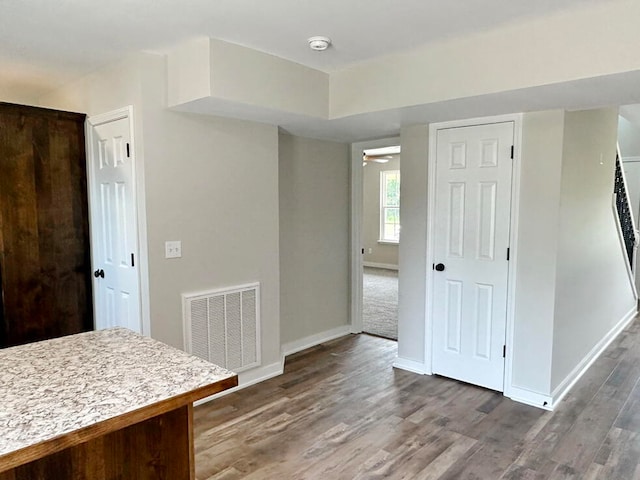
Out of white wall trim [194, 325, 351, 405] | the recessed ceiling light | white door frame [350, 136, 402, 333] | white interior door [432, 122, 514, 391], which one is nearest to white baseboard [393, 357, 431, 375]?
white interior door [432, 122, 514, 391]

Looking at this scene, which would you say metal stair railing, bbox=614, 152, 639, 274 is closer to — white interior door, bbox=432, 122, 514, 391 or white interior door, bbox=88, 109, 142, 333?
white interior door, bbox=432, 122, 514, 391

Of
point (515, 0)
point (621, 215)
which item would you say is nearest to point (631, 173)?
point (621, 215)

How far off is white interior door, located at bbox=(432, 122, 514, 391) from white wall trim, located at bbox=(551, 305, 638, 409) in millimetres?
415

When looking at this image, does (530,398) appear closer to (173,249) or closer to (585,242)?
(585,242)

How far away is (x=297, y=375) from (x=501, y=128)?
8.40ft

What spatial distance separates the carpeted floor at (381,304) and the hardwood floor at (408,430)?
4.22 ft

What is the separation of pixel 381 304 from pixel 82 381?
17.6 feet

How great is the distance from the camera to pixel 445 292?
3.72m

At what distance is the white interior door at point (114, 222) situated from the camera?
10.1 feet

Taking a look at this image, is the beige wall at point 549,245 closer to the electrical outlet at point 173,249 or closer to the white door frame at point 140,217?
the electrical outlet at point 173,249

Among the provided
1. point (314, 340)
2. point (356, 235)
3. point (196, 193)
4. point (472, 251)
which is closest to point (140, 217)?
point (196, 193)

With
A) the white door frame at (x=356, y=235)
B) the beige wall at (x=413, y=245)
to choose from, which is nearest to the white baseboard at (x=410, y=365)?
the beige wall at (x=413, y=245)

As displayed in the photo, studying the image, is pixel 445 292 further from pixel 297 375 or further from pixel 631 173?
pixel 631 173

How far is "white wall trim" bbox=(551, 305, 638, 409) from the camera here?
3393 mm
